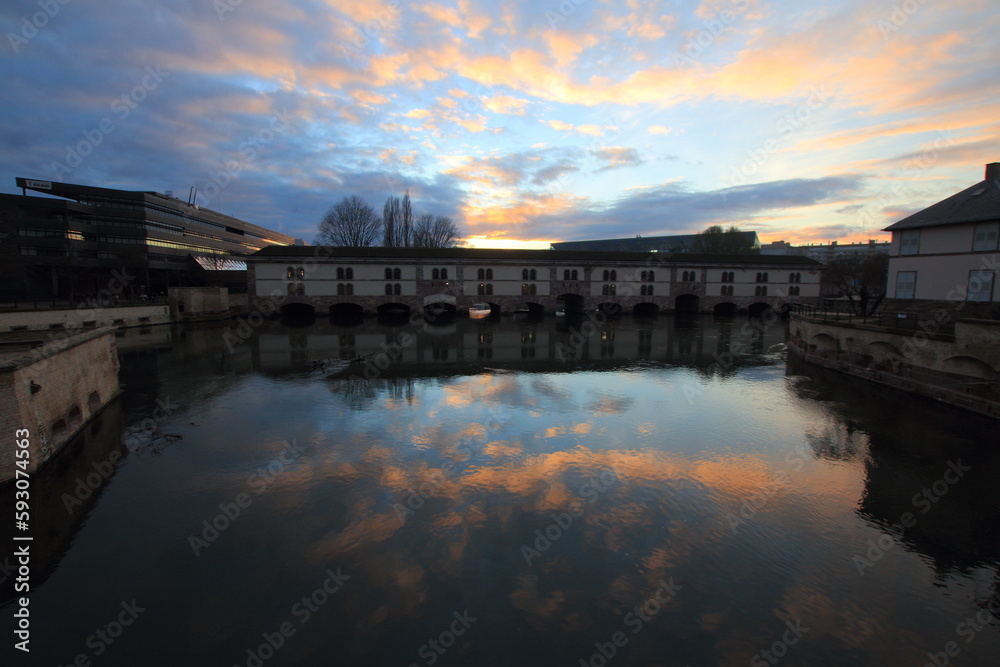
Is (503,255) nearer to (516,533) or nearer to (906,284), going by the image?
(906,284)

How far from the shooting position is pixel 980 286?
25.5 m

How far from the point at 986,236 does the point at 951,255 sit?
1.81 m

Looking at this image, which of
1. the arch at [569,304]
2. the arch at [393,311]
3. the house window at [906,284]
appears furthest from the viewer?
the arch at [569,304]

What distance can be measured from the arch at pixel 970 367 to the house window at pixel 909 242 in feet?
50.1

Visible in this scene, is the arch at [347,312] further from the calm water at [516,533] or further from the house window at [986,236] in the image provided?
the house window at [986,236]

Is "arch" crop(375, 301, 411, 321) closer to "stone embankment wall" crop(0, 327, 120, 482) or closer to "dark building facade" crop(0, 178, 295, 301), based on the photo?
"dark building facade" crop(0, 178, 295, 301)

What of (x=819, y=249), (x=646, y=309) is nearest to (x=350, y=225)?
(x=646, y=309)

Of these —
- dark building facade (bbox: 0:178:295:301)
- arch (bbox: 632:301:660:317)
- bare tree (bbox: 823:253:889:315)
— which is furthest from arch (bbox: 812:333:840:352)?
dark building facade (bbox: 0:178:295:301)

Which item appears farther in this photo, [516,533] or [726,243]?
[726,243]

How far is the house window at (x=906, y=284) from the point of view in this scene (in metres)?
29.2

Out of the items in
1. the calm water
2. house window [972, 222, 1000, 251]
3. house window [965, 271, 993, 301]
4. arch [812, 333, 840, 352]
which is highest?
house window [972, 222, 1000, 251]

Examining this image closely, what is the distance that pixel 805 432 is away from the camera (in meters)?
14.5

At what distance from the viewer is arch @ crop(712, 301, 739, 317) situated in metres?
59.4

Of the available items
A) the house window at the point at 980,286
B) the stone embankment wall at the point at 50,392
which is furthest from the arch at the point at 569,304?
the stone embankment wall at the point at 50,392
